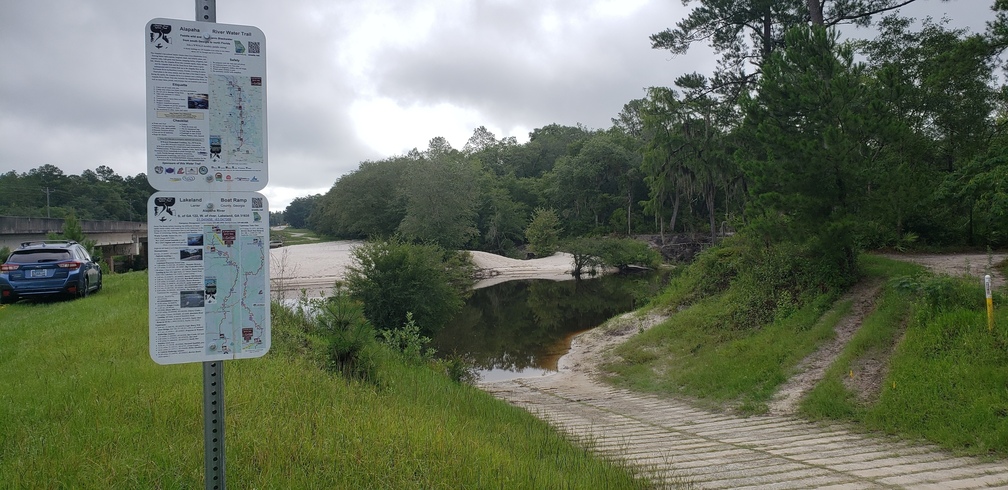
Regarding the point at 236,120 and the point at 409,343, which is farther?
the point at 409,343

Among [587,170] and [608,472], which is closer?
[608,472]

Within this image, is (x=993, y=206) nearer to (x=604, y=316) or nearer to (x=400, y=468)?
(x=400, y=468)

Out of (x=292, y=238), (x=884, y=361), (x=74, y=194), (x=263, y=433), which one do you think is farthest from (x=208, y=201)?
(x=292, y=238)

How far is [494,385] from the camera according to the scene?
1423 cm

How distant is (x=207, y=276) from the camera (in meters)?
2.80

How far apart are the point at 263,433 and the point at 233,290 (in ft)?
5.10

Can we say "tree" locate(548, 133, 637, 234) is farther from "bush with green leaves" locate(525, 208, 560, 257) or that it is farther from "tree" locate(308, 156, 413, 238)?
"tree" locate(308, 156, 413, 238)

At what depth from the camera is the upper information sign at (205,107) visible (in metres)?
2.78

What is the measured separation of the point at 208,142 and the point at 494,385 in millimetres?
12050

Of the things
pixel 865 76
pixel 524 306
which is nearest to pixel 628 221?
pixel 524 306

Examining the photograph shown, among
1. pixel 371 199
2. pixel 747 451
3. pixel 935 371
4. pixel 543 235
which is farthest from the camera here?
pixel 371 199

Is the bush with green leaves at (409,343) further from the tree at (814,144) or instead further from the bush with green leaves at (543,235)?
the bush with green leaves at (543,235)

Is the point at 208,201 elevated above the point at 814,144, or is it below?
below

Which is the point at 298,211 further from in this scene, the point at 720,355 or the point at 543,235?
the point at 720,355
